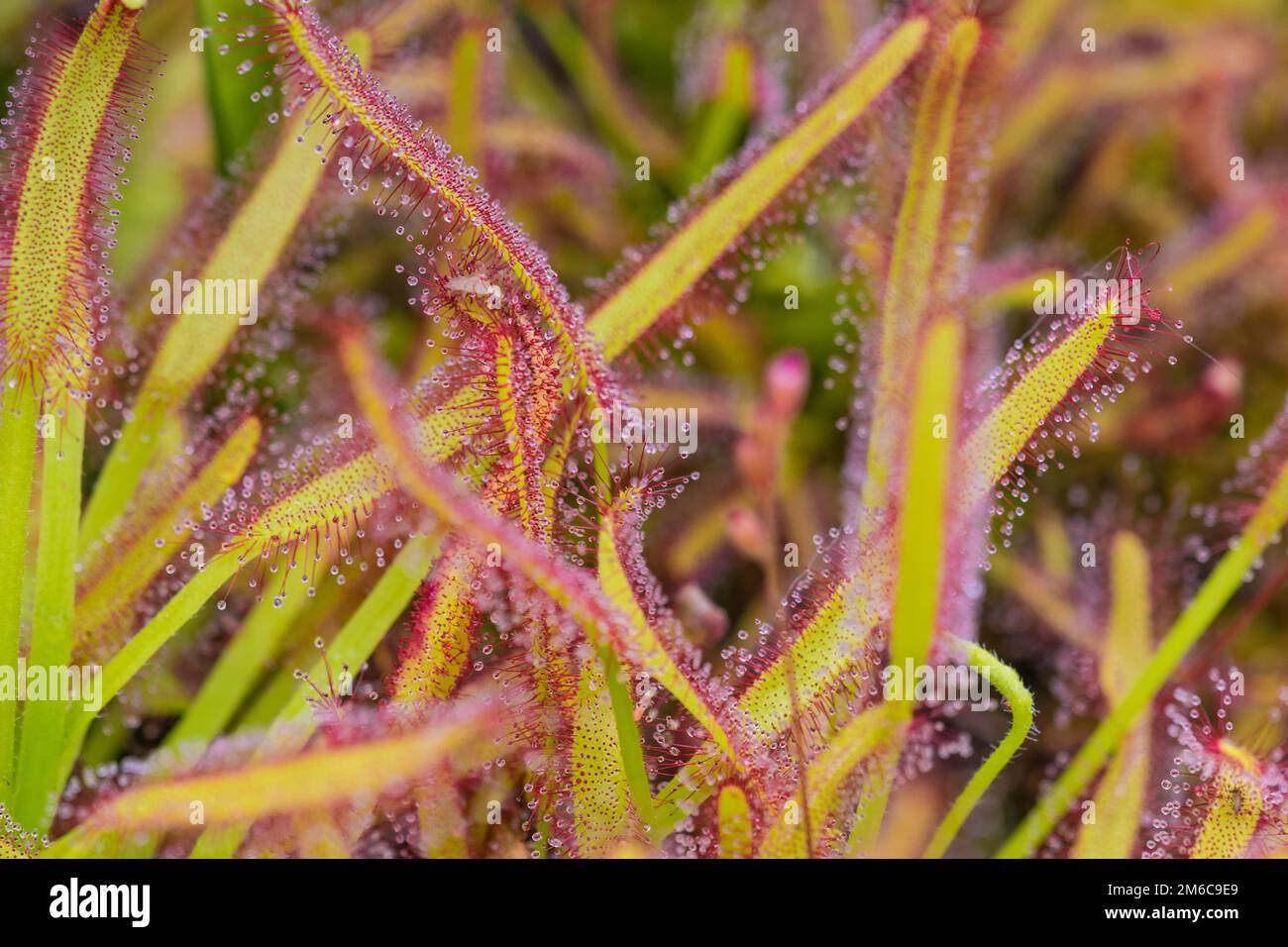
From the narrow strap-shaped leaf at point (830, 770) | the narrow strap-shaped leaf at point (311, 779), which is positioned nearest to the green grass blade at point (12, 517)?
the narrow strap-shaped leaf at point (311, 779)

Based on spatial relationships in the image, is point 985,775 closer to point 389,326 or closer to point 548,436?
point 548,436

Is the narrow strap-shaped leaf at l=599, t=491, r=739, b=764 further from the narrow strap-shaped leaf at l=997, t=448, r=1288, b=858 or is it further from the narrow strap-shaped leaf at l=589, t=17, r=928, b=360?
the narrow strap-shaped leaf at l=997, t=448, r=1288, b=858

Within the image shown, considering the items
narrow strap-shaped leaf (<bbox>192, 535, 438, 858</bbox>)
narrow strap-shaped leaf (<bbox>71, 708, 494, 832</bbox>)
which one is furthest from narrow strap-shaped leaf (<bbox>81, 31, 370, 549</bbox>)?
narrow strap-shaped leaf (<bbox>71, 708, 494, 832</bbox>)

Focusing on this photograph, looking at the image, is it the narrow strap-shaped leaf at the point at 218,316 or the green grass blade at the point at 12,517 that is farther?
the narrow strap-shaped leaf at the point at 218,316

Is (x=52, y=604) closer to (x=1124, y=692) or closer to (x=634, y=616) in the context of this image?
(x=634, y=616)

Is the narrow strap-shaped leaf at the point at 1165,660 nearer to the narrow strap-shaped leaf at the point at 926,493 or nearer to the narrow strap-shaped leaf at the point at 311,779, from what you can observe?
the narrow strap-shaped leaf at the point at 926,493

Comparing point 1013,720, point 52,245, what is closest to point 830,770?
point 1013,720

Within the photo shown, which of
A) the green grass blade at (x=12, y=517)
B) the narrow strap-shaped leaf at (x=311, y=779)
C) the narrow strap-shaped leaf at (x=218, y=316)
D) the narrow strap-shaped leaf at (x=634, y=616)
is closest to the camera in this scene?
the narrow strap-shaped leaf at (x=311, y=779)
